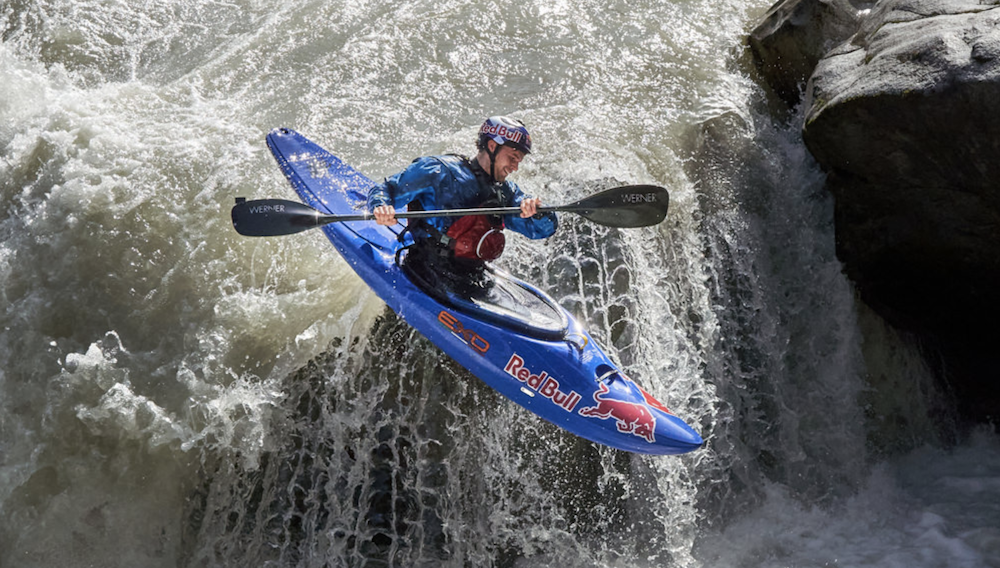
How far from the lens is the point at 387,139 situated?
238 inches

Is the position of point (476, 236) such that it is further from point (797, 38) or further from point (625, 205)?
point (797, 38)

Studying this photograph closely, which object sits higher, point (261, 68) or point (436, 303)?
point (261, 68)

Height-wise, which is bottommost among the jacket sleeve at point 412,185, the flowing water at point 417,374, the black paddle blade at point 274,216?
the flowing water at point 417,374

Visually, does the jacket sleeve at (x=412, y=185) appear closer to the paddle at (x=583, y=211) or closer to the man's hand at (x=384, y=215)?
the man's hand at (x=384, y=215)

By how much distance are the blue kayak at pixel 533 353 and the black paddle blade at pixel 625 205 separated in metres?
0.50

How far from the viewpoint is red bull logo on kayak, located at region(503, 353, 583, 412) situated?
412cm

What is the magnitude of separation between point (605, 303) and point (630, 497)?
1.03 meters

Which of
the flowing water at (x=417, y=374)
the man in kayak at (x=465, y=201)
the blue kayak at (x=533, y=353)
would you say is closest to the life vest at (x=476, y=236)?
the man in kayak at (x=465, y=201)

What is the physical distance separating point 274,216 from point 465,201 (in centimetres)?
98

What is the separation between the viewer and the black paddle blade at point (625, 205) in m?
4.35

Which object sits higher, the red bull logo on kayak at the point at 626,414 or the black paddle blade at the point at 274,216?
the black paddle blade at the point at 274,216

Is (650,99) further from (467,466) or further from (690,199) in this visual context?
(467,466)

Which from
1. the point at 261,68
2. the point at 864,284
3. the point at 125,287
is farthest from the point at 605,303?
the point at 261,68

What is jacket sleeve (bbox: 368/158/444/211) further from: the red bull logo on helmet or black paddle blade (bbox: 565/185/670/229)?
black paddle blade (bbox: 565/185/670/229)
